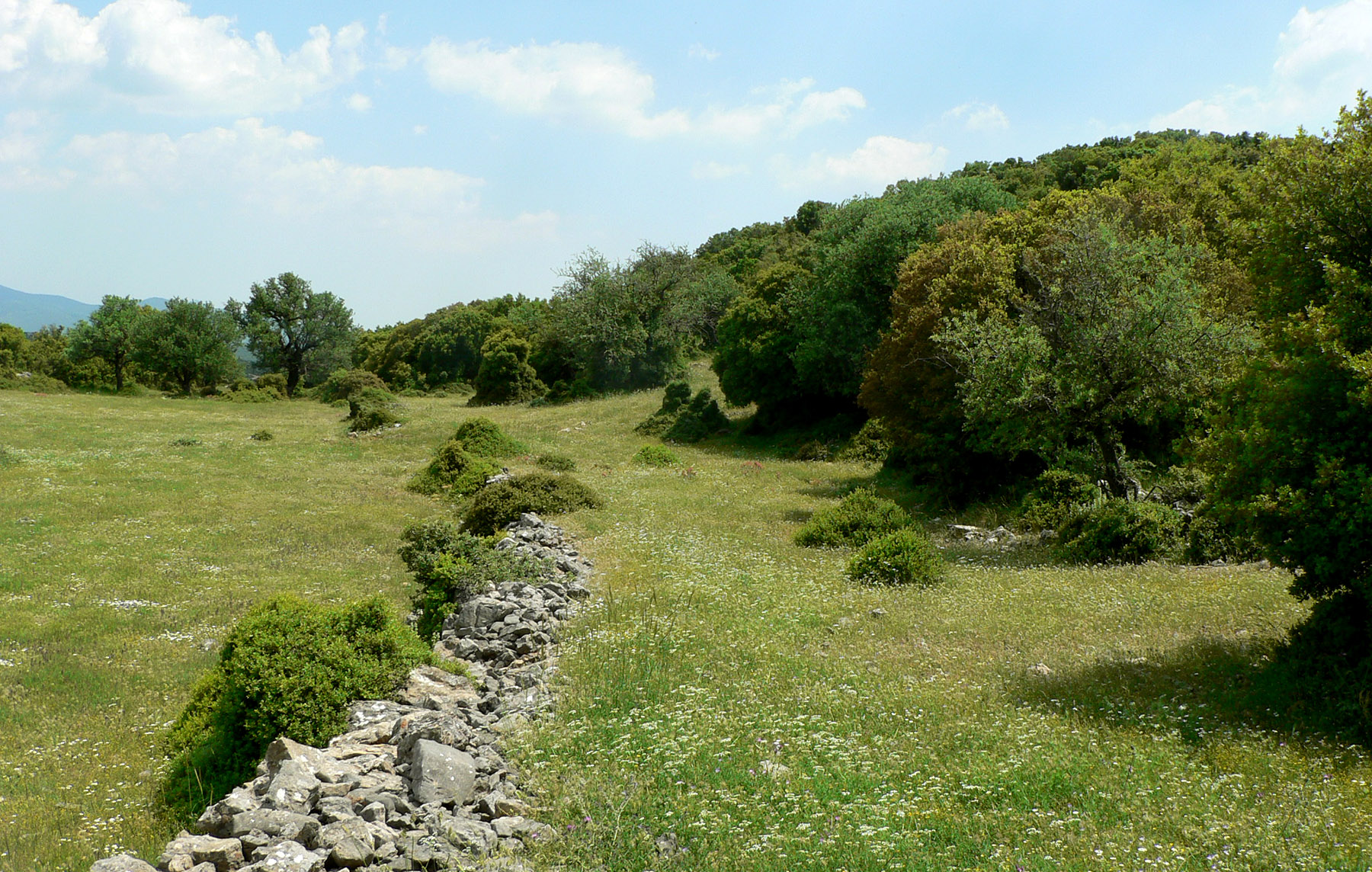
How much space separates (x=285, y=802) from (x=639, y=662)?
4898 millimetres

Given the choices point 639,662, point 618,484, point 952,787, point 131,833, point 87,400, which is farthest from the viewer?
point 87,400

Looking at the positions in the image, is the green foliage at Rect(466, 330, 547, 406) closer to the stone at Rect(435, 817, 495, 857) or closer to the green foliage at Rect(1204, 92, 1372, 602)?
the green foliage at Rect(1204, 92, 1372, 602)

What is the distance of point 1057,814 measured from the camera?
6848 millimetres

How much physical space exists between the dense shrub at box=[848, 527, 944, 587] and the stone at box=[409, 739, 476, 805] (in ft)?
33.4

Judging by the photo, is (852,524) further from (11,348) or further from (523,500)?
(11,348)

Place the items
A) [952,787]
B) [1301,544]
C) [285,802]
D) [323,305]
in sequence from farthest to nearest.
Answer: [323,305]
[1301,544]
[952,787]
[285,802]

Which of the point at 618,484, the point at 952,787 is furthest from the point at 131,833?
the point at 618,484

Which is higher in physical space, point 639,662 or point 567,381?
point 567,381

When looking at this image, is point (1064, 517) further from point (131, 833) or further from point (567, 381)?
point (567, 381)

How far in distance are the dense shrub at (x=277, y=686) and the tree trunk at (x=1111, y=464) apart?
685 inches

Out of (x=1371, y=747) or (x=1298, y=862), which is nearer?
(x=1298, y=862)

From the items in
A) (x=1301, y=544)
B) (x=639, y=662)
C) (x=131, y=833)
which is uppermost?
(x=1301, y=544)

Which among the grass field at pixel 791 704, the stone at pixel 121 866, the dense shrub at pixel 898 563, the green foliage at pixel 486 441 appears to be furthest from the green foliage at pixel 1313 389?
the green foliage at pixel 486 441

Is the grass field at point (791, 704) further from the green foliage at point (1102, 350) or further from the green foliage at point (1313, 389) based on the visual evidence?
the green foliage at point (1102, 350)
